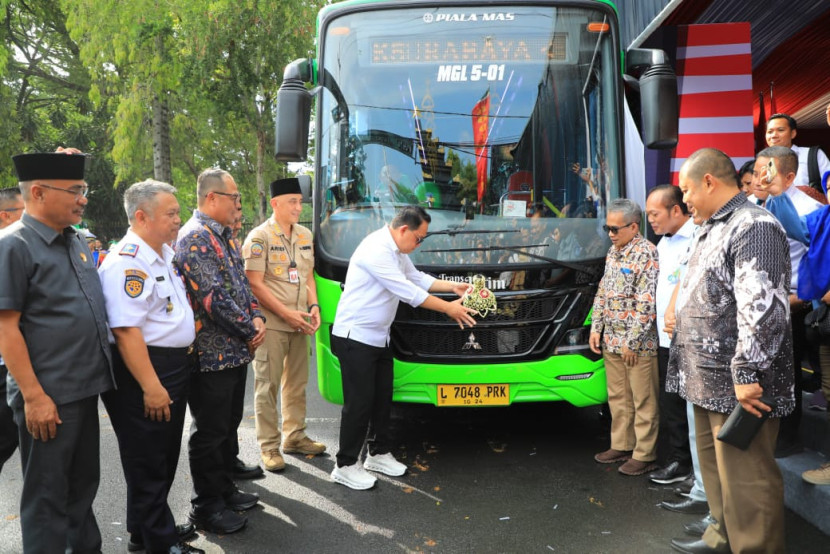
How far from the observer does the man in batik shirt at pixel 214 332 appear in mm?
3504

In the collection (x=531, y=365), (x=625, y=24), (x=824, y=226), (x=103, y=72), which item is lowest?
(x=531, y=365)

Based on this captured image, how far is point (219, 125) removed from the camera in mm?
18266

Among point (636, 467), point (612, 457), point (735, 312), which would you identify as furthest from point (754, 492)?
point (612, 457)

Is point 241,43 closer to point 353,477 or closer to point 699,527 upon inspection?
point 353,477

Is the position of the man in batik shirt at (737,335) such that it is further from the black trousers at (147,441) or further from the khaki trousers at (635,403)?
the black trousers at (147,441)

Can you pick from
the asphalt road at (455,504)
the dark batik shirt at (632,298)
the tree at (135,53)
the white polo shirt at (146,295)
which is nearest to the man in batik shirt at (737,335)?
the asphalt road at (455,504)

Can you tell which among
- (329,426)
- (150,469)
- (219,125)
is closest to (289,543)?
(150,469)

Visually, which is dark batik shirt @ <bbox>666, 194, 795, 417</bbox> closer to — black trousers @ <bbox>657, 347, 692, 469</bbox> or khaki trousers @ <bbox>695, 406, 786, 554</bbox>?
khaki trousers @ <bbox>695, 406, 786, 554</bbox>

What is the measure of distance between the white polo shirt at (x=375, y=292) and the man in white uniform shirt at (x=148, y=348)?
1.22m

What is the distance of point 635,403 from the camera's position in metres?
4.45

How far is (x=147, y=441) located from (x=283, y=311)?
155 centimetres

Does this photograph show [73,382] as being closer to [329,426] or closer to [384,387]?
[384,387]

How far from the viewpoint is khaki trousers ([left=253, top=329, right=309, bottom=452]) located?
4641 mm

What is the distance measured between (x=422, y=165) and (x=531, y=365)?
1568 millimetres
